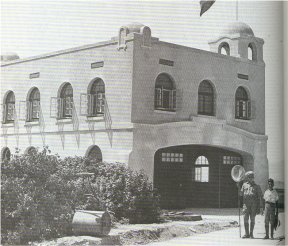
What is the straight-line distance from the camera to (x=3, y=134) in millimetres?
8070

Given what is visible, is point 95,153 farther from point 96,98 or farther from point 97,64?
point 97,64

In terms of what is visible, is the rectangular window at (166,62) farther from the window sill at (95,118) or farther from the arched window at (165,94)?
the window sill at (95,118)

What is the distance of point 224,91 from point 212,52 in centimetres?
101

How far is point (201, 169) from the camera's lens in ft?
32.9

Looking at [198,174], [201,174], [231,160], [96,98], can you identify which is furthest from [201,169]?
[96,98]

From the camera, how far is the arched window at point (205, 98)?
10.1 meters

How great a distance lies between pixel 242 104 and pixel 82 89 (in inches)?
125

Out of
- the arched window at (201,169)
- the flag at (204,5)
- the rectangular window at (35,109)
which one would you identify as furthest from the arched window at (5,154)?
the flag at (204,5)

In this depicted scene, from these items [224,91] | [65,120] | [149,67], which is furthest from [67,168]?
[224,91]

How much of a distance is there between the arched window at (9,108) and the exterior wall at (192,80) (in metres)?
1.93

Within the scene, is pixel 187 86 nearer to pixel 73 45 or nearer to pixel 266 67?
pixel 266 67

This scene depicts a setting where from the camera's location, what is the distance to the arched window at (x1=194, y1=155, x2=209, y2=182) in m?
9.87

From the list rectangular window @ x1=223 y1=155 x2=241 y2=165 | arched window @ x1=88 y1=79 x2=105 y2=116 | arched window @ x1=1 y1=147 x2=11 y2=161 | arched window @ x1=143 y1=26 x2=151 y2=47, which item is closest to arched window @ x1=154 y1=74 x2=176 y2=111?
arched window @ x1=143 y1=26 x2=151 y2=47

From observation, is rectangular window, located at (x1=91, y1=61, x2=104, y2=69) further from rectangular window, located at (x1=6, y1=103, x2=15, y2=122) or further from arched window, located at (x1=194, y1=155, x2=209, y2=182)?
arched window, located at (x1=194, y1=155, x2=209, y2=182)
